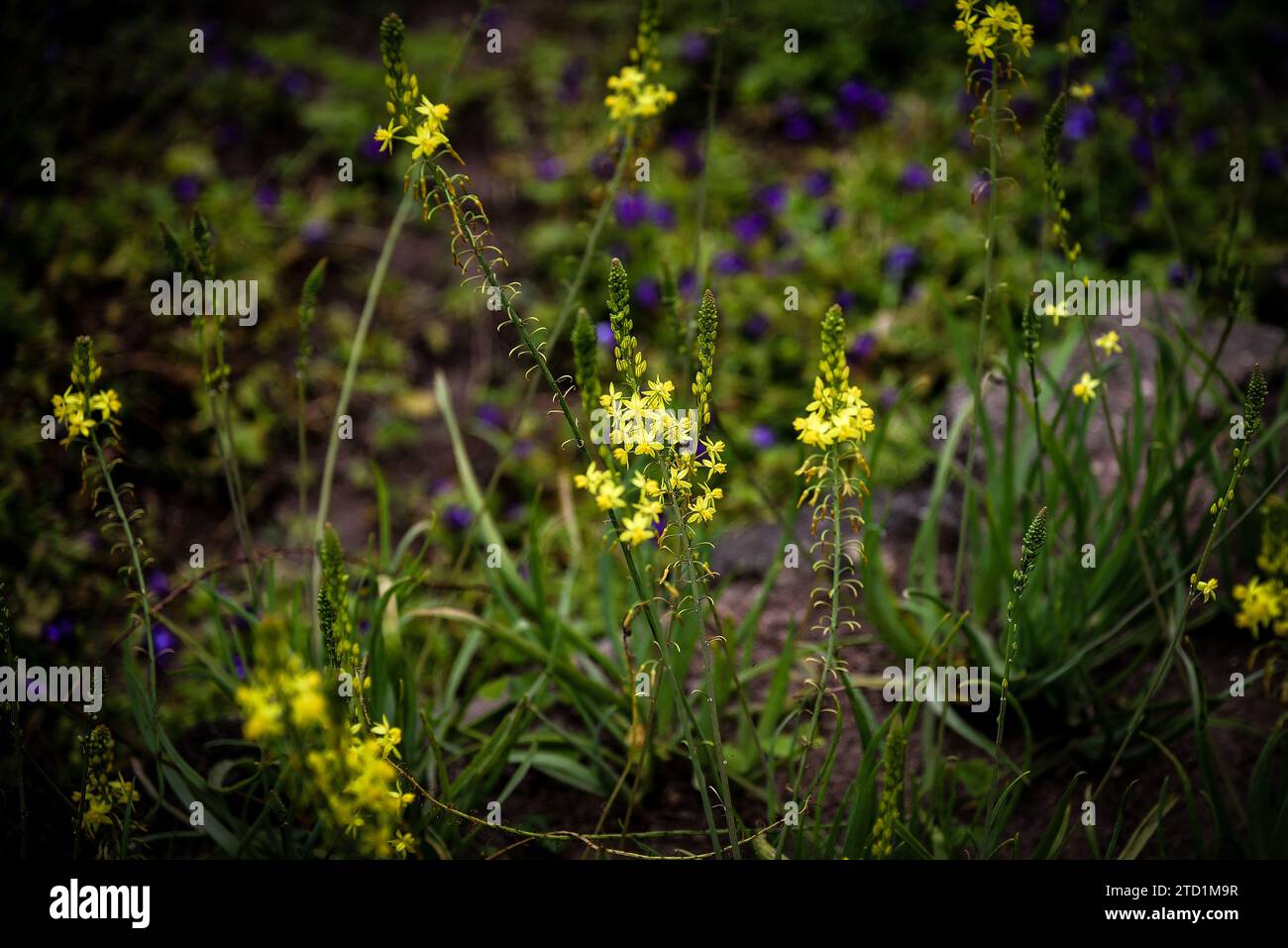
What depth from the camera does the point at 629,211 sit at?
14.9 ft

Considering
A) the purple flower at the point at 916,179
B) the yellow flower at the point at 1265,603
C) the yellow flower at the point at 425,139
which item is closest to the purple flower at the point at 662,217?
the purple flower at the point at 916,179

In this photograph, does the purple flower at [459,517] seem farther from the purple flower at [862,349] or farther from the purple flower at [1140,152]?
the purple flower at [1140,152]

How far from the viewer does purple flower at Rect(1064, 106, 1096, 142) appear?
15.3ft

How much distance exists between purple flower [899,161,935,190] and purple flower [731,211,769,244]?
2.21ft

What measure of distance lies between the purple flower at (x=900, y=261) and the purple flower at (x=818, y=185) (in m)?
0.53

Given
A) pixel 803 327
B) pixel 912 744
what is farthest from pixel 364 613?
pixel 803 327

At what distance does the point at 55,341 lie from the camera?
4.11 metres

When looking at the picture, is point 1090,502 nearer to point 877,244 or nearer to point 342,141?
point 877,244

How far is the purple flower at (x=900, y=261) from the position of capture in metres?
4.42

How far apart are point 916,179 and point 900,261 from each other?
23.1 inches

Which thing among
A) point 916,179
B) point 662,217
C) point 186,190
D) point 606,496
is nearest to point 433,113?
point 606,496

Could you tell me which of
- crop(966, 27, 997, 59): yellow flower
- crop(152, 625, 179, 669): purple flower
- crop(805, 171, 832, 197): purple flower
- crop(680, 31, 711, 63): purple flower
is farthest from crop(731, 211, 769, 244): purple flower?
crop(152, 625, 179, 669): purple flower

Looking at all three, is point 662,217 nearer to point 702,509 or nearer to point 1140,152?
point 1140,152

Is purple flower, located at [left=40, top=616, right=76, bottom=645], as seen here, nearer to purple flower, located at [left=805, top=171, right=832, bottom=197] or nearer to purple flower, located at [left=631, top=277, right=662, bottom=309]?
purple flower, located at [left=631, top=277, right=662, bottom=309]
